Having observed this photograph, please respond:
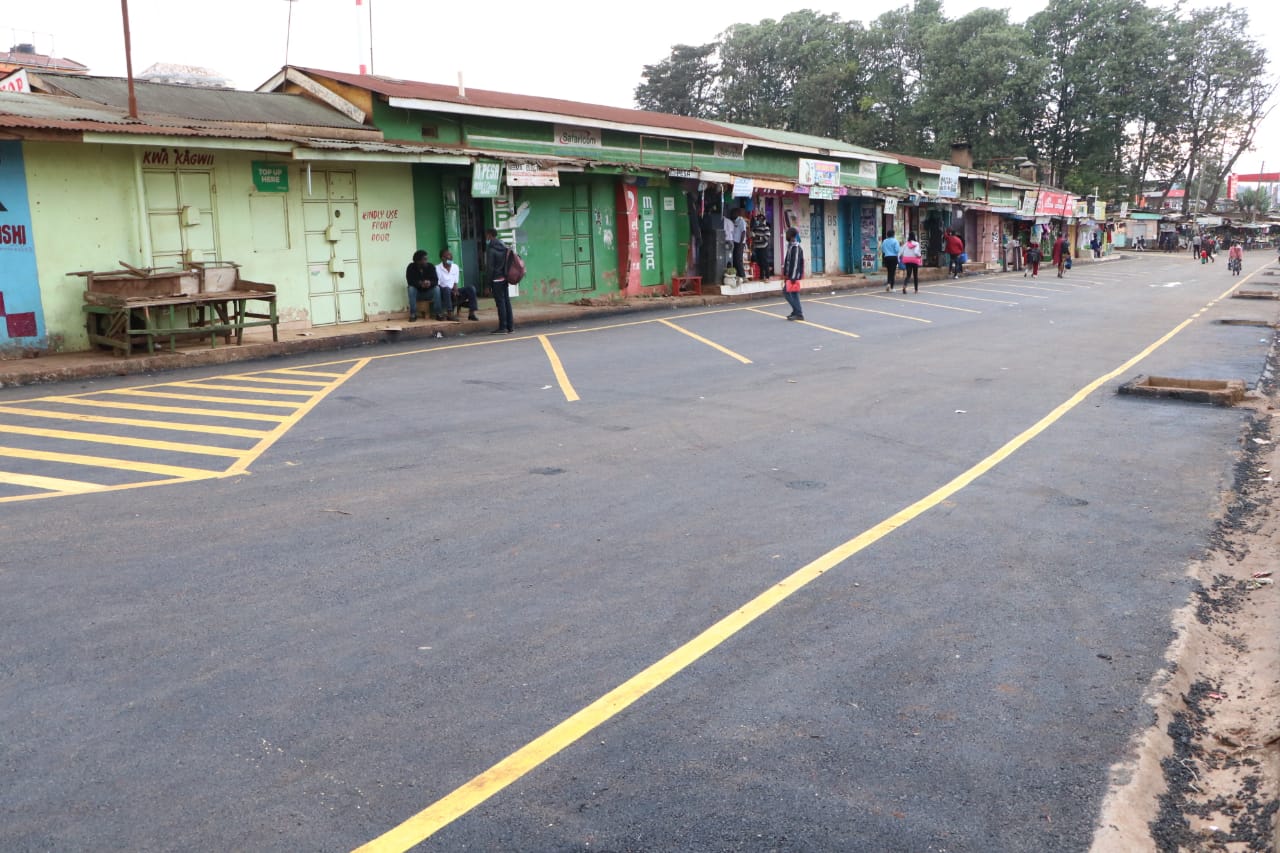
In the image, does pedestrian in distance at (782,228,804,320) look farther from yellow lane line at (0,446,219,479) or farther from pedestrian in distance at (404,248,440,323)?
yellow lane line at (0,446,219,479)

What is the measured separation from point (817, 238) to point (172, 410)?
28.1 metres

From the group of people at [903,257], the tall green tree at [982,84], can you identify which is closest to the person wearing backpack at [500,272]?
the group of people at [903,257]

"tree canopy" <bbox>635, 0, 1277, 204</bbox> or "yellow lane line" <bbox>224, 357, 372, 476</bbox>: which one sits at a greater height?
"tree canopy" <bbox>635, 0, 1277, 204</bbox>

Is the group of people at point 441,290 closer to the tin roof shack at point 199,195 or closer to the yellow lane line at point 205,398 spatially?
the tin roof shack at point 199,195

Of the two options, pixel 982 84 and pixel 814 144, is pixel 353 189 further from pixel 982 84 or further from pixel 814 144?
pixel 982 84

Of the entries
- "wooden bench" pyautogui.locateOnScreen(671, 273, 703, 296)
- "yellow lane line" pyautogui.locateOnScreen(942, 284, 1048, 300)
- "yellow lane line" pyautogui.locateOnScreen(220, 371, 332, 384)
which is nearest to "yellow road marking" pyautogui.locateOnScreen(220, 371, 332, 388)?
"yellow lane line" pyautogui.locateOnScreen(220, 371, 332, 384)

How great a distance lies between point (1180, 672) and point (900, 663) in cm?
123

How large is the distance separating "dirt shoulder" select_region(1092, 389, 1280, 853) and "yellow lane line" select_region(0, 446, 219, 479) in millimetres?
6828

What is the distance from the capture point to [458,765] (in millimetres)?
3703

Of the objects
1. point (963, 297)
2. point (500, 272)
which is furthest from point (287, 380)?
point (963, 297)

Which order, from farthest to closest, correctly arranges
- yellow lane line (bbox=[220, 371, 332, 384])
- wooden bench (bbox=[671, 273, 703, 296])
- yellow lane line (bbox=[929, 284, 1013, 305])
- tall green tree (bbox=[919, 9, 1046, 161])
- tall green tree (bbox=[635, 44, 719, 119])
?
tall green tree (bbox=[635, 44, 719, 119]) → tall green tree (bbox=[919, 9, 1046, 161]) → wooden bench (bbox=[671, 273, 703, 296]) → yellow lane line (bbox=[929, 284, 1013, 305]) → yellow lane line (bbox=[220, 371, 332, 384])

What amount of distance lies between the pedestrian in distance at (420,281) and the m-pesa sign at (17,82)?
7.14 metres

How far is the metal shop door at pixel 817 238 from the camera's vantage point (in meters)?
35.9

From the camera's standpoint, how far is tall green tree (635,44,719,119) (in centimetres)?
7925
